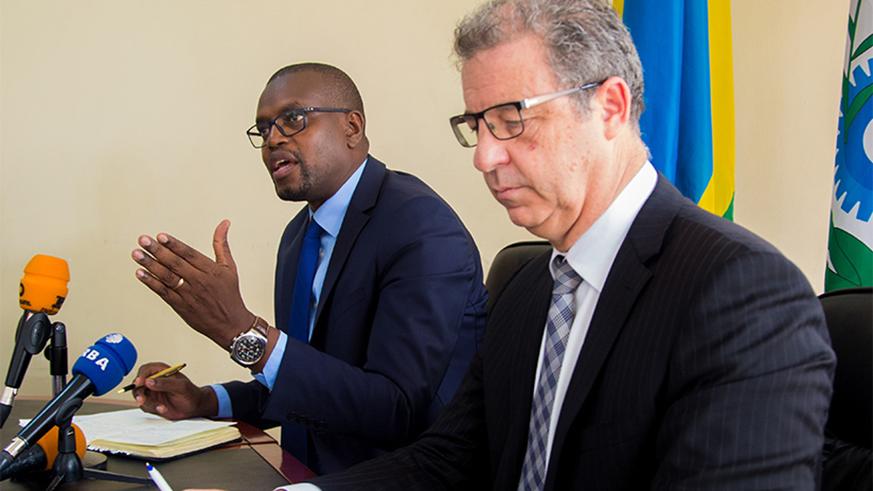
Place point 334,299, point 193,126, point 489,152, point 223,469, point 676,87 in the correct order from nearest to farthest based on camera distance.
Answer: point 489,152 < point 223,469 < point 334,299 < point 676,87 < point 193,126

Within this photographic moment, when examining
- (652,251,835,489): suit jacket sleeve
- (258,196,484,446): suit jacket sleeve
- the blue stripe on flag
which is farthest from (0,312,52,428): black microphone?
the blue stripe on flag

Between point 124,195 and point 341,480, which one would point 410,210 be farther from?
point 124,195

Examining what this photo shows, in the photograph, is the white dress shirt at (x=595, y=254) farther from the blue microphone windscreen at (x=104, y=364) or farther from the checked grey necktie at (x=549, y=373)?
the blue microphone windscreen at (x=104, y=364)

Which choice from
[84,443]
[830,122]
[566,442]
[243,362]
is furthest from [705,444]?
[830,122]

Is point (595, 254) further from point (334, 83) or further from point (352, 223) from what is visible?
point (334, 83)

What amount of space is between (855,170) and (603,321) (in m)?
1.35

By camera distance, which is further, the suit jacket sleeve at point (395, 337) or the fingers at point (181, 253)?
the suit jacket sleeve at point (395, 337)

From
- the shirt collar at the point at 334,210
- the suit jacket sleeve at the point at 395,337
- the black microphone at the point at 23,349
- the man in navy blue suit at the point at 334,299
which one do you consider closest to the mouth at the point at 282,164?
the man in navy blue suit at the point at 334,299

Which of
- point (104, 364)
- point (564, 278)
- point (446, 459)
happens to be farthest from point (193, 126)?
point (564, 278)

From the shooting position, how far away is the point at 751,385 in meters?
1.05

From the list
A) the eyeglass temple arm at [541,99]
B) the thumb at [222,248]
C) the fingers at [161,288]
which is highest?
the eyeglass temple arm at [541,99]

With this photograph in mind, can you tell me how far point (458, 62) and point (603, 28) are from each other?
0.24 m

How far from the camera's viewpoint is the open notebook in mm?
1793

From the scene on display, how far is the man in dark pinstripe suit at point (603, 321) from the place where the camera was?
1056mm
